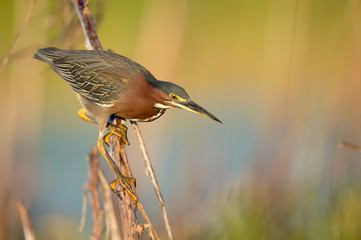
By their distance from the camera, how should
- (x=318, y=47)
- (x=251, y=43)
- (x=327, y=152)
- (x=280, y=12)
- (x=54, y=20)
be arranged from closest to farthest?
(x=54, y=20), (x=327, y=152), (x=280, y=12), (x=318, y=47), (x=251, y=43)

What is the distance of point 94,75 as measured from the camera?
2795 mm

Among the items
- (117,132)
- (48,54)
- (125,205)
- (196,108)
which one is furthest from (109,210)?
(48,54)

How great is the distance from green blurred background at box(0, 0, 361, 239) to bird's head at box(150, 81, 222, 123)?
0.74 metres

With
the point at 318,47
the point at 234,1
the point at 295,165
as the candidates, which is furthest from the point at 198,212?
the point at 234,1

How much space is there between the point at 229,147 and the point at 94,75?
1.30 m

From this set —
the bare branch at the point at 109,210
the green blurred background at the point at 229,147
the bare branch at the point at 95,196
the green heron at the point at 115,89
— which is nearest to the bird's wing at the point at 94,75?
the green heron at the point at 115,89

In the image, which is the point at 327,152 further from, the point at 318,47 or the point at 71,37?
the point at 318,47

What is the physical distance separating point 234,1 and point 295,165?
3.74 meters

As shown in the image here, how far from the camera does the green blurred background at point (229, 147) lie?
303 centimetres

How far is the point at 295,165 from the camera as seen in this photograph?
3.42 m

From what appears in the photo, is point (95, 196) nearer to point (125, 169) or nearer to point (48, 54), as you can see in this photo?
point (125, 169)

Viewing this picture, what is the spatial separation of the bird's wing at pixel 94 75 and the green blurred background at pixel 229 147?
256 millimetres

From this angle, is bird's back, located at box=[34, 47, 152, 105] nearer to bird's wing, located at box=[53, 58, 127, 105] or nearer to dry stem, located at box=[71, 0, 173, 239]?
bird's wing, located at box=[53, 58, 127, 105]

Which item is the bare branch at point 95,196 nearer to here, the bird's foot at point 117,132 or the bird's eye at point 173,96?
the bird's foot at point 117,132
